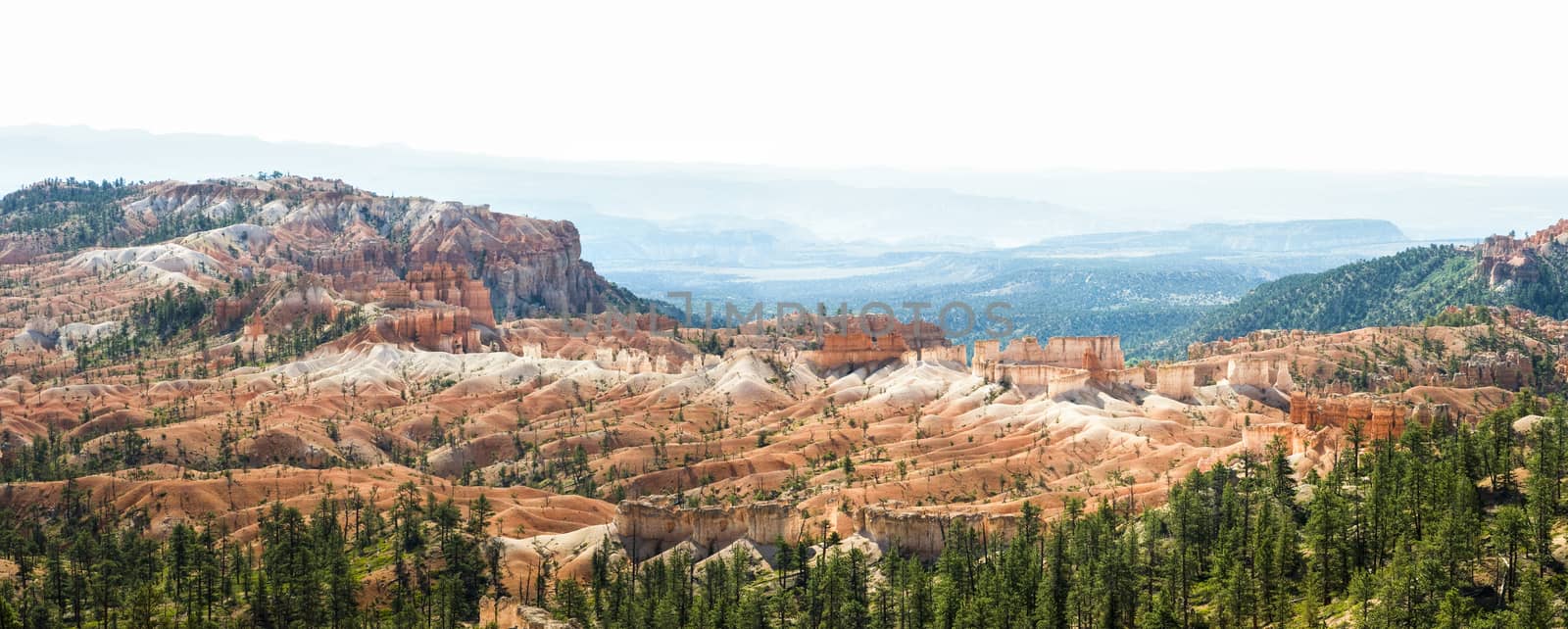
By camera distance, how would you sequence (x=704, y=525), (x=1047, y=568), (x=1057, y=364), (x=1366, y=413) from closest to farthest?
(x=1047, y=568)
(x=704, y=525)
(x=1366, y=413)
(x=1057, y=364)

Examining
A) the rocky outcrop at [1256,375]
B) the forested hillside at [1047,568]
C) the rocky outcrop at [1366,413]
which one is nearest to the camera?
the forested hillside at [1047,568]

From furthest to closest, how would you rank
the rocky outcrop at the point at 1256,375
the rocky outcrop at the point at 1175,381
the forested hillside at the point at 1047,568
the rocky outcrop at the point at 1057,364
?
the rocky outcrop at the point at 1256,375
the rocky outcrop at the point at 1175,381
the rocky outcrop at the point at 1057,364
the forested hillside at the point at 1047,568

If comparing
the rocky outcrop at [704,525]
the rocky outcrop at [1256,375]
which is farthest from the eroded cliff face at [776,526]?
the rocky outcrop at [1256,375]

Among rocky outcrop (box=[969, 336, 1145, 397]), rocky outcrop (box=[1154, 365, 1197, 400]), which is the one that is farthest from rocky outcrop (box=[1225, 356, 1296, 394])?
rocky outcrop (box=[969, 336, 1145, 397])

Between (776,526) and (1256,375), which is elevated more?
(776,526)

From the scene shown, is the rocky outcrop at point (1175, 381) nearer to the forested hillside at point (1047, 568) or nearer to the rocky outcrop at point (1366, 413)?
the rocky outcrop at point (1366, 413)

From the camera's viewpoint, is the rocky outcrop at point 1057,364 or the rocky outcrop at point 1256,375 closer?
the rocky outcrop at point 1057,364

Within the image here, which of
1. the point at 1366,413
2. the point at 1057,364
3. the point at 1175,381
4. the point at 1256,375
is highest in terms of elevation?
the point at 1366,413

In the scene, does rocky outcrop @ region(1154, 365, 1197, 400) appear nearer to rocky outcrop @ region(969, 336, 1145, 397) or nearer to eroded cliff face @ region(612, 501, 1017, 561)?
rocky outcrop @ region(969, 336, 1145, 397)

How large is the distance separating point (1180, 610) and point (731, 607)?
2222 cm

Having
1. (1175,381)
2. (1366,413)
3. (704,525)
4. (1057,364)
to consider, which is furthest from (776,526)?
(1057,364)

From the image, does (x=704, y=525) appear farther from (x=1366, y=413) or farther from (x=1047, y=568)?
(x=1366, y=413)

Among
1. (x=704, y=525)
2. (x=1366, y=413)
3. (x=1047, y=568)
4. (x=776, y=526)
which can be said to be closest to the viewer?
(x=1047, y=568)

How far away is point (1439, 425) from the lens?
99312 mm
